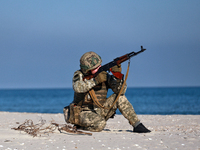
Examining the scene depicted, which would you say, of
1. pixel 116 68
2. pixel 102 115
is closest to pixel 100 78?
pixel 116 68

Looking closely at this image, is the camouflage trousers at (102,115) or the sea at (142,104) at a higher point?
the camouflage trousers at (102,115)

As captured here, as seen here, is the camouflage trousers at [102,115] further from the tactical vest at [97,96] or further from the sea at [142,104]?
the sea at [142,104]

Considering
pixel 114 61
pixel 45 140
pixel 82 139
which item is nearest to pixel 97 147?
pixel 82 139

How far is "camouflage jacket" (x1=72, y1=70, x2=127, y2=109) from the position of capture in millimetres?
6258

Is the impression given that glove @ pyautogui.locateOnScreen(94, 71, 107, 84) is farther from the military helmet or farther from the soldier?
Result: the military helmet

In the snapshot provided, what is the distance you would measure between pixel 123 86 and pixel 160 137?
1.32 metres

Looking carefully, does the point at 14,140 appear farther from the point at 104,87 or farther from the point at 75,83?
the point at 104,87

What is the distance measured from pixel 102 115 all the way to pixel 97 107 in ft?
0.82

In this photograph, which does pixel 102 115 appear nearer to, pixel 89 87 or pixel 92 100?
pixel 92 100

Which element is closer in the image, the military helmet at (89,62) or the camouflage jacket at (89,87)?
the camouflage jacket at (89,87)

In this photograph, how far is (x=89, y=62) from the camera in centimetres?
637

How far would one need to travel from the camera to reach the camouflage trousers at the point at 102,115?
6.43 meters

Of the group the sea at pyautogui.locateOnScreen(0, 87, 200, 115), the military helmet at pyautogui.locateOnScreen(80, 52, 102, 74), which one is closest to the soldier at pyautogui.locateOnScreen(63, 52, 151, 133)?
the military helmet at pyautogui.locateOnScreen(80, 52, 102, 74)

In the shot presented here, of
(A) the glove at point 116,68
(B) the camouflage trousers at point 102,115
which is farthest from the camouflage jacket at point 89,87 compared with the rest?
(A) the glove at point 116,68
